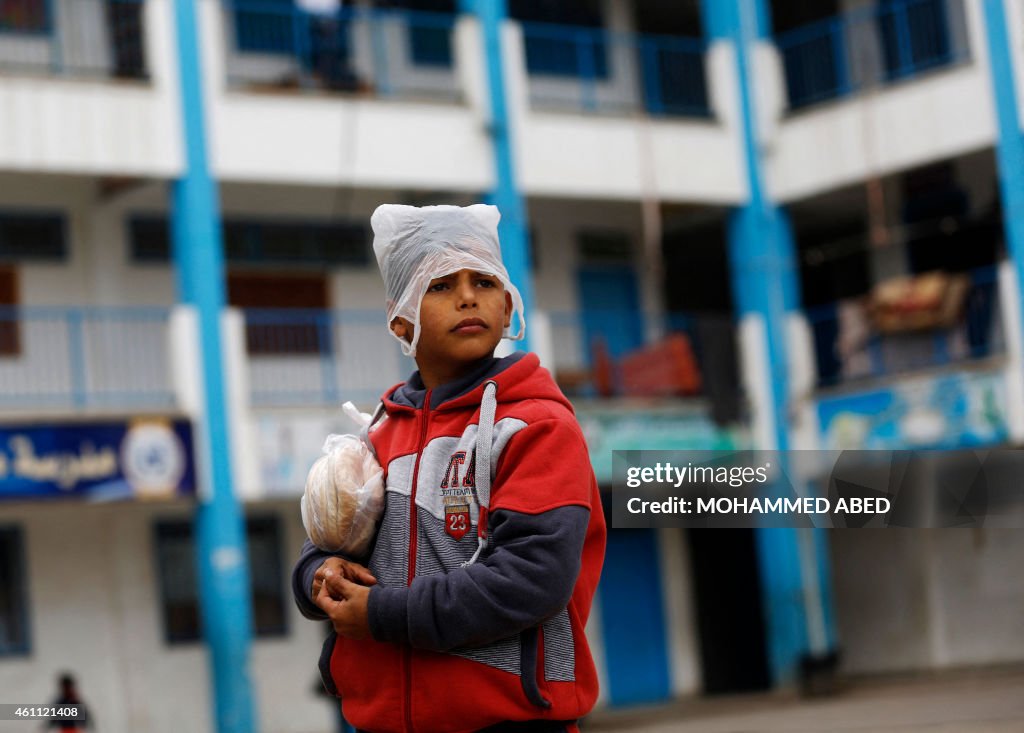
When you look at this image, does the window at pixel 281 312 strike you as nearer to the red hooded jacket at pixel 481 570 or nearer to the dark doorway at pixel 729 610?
the dark doorway at pixel 729 610

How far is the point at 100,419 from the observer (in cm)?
1816

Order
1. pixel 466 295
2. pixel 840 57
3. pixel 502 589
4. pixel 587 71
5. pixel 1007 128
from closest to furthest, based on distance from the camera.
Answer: pixel 502 589 → pixel 466 295 → pixel 1007 128 → pixel 840 57 → pixel 587 71

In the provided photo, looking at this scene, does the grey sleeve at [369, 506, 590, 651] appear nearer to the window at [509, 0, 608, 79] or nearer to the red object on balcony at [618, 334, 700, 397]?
the red object on balcony at [618, 334, 700, 397]

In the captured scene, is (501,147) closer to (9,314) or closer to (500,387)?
(9,314)

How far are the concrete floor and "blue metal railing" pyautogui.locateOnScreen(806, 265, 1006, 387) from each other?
3822mm

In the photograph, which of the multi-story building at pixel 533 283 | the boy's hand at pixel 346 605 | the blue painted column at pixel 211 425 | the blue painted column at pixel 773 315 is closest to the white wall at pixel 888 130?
the multi-story building at pixel 533 283

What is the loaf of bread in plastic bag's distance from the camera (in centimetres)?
328

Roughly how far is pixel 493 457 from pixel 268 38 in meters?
18.8

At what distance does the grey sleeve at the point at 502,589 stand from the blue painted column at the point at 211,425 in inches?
626

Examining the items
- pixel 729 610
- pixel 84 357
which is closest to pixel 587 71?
pixel 729 610

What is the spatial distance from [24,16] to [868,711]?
11.7 m

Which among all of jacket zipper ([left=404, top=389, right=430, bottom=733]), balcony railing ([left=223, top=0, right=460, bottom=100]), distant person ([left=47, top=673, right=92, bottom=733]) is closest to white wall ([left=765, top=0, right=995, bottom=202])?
balcony railing ([left=223, top=0, right=460, bottom=100])

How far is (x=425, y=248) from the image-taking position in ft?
11.1

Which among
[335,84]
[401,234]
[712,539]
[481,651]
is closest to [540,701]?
[481,651]
